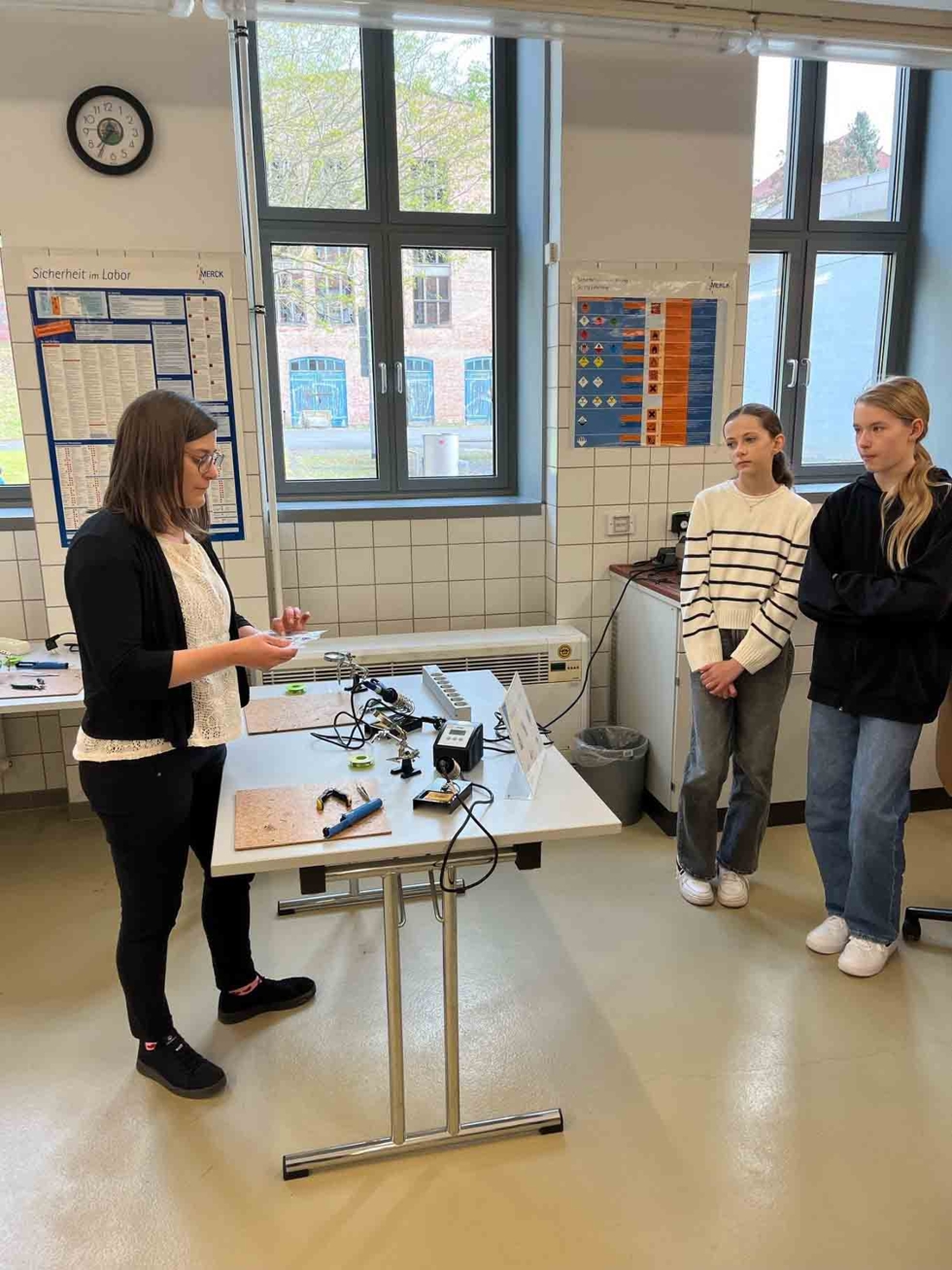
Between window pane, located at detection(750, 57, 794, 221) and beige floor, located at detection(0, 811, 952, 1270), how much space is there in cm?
300

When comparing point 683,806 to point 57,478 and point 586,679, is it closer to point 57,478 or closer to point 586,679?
point 586,679

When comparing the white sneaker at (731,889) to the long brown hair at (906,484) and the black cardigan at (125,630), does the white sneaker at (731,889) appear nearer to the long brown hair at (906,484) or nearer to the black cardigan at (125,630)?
the long brown hair at (906,484)

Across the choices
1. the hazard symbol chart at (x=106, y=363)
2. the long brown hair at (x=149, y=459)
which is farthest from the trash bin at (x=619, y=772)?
the long brown hair at (x=149, y=459)

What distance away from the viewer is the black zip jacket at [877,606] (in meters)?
2.27

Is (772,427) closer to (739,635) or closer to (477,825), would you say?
(739,635)

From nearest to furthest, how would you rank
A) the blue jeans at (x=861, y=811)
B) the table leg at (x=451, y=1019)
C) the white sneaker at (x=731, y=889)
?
the table leg at (x=451, y=1019) < the blue jeans at (x=861, y=811) < the white sneaker at (x=731, y=889)

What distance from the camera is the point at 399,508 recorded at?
3777 mm

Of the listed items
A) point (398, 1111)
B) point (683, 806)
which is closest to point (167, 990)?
point (398, 1111)

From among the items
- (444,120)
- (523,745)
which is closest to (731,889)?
(523,745)

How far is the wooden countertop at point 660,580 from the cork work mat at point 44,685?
201cm

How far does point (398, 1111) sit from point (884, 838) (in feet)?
4.75

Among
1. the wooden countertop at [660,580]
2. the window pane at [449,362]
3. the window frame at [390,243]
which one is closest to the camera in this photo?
the wooden countertop at [660,580]

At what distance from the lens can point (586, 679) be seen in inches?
146

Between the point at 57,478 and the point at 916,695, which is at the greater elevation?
the point at 57,478
